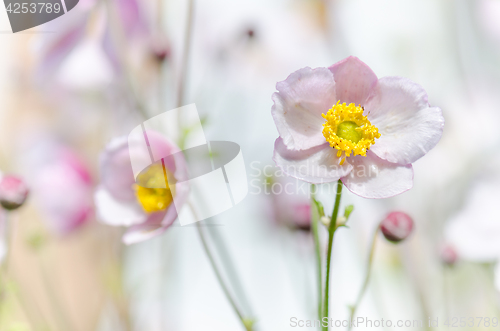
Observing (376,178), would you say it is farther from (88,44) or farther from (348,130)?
(88,44)

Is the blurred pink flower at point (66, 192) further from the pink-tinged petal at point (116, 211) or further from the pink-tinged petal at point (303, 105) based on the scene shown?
the pink-tinged petal at point (303, 105)

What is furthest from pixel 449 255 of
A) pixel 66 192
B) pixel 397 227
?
pixel 66 192

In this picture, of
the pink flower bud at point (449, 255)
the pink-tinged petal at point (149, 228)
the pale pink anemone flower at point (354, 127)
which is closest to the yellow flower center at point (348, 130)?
the pale pink anemone flower at point (354, 127)

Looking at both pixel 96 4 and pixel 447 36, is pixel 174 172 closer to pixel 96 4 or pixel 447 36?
pixel 96 4

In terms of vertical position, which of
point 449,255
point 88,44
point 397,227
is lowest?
point 449,255

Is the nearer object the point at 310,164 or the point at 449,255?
the point at 310,164

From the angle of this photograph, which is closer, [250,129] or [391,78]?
[391,78]

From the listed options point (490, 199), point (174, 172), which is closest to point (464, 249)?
point (490, 199)
